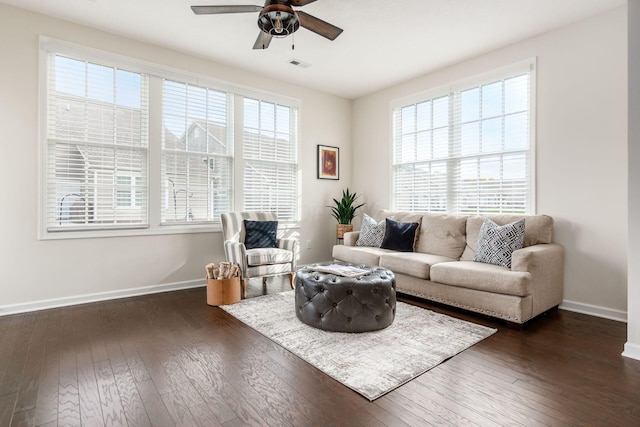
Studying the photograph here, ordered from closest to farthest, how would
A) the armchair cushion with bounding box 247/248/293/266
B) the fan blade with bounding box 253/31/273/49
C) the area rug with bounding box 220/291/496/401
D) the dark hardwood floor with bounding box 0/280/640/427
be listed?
the dark hardwood floor with bounding box 0/280/640/427, the area rug with bounding box 220/291/496/401, the fan blade with bounding box 253/31/273/49, the armchair cushion with bounding box 247/248/293/266

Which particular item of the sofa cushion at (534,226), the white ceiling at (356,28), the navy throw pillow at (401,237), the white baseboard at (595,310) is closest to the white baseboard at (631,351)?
the white baseboard at (595,310)

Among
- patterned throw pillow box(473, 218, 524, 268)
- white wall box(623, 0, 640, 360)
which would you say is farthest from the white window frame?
white wall box(623, 0, 640, 360)

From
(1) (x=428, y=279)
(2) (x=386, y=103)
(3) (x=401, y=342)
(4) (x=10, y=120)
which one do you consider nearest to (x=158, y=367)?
(3) (x=401, y=342)

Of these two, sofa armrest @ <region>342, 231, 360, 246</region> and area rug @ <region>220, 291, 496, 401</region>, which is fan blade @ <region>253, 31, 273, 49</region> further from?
sofa armrest @ <region>342, 231, 360, 246</region>

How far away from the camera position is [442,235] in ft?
13.4

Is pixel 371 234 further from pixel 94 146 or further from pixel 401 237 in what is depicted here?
pixel 94 146

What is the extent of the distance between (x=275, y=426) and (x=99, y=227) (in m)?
3.14

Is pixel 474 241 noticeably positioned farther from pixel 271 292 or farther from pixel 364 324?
pixel 271 292

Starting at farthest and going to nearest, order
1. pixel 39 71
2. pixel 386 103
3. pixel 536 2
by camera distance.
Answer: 1. pixel 386 103
2. pixel 39 71
3. pixel 536 2

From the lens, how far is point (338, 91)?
554 centimetres

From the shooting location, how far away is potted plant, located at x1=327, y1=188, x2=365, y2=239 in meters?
5.29

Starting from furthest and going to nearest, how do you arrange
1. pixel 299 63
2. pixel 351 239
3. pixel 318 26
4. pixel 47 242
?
pixel 351 239, pixel 299 63, pixel 47 242, pixel 318 26

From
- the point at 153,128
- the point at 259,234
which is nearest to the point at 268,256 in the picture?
the point at 259,234

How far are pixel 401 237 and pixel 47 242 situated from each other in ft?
12.8
